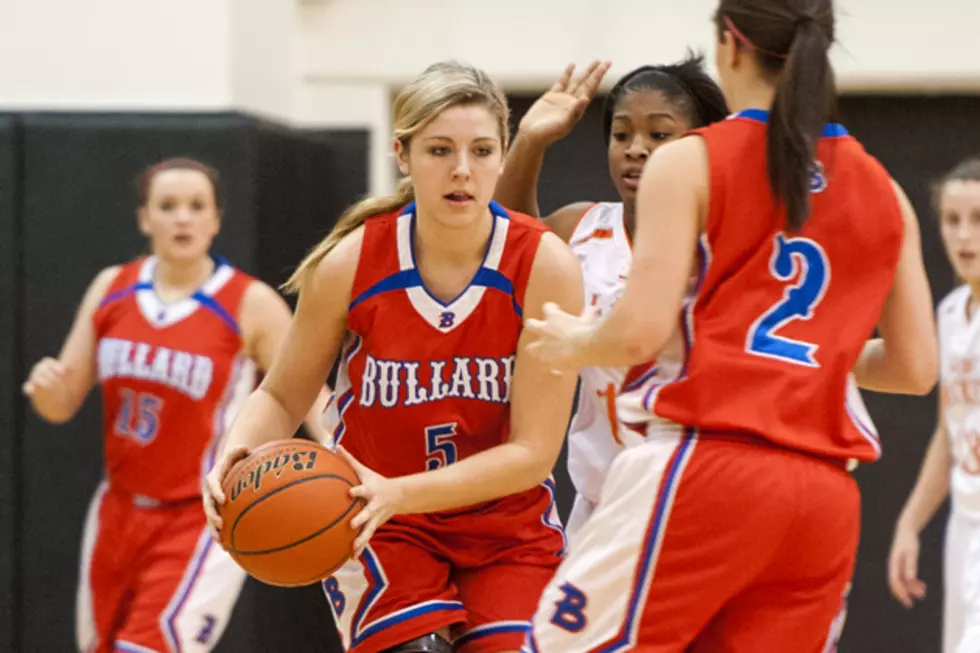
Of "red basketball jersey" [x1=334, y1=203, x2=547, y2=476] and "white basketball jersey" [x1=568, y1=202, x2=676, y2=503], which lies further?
"white basketball jersey" [x1=568, y1=202, x2=676, y2=503]

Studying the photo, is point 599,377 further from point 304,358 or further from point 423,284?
point 304,358

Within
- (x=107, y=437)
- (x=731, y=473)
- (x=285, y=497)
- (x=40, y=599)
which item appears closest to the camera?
(x=731, y=473)

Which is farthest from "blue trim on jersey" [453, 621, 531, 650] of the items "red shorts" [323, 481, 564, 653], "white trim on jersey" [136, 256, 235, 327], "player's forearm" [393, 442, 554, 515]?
"white trim on jersey" [136, 256, 235, 327]

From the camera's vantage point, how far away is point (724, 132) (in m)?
2.60

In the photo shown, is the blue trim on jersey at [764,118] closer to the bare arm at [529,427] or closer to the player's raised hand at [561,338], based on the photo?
the player's raised hand at [561,338]

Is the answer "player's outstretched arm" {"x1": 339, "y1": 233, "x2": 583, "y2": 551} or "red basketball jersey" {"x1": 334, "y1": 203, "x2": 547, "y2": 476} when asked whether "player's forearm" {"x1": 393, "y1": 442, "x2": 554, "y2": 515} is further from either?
"red basketball jersey" {"x1": 334, "y1": 203, "x2": 547, "y2": 476}

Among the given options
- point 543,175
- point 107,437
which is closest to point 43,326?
point 107,437

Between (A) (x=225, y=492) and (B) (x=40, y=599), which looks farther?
(B) (x=40, y=599)

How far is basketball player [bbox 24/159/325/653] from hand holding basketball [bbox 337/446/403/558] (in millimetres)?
2269

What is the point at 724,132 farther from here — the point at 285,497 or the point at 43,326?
the point at 43,326

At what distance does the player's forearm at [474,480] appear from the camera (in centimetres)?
289

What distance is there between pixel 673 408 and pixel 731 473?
16cm

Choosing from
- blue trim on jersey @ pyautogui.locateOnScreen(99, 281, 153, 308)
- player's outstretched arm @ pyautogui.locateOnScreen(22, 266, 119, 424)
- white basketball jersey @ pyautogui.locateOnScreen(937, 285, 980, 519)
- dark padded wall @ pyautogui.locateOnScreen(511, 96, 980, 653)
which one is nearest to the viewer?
white basketball jersey @ pyautogui.locateOnScreen(937, 285, 980, 519)

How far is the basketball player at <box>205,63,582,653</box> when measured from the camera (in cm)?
303
